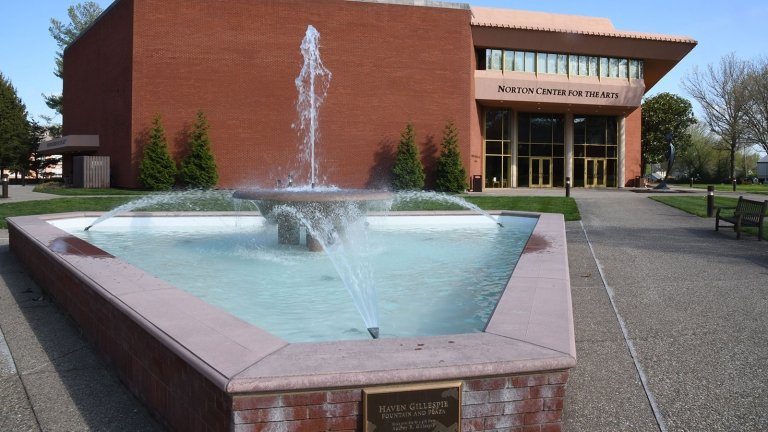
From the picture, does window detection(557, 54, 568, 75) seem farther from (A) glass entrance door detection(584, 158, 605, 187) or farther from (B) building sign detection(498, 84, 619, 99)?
(A) glass entrance door detection(584, 158, 605, 187)

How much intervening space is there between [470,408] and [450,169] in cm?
2820

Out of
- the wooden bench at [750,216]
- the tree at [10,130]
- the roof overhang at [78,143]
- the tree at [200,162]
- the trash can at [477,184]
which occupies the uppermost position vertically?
the tree at [10,130]

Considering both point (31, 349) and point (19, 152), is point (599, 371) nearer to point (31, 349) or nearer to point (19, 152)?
point (31, 349)

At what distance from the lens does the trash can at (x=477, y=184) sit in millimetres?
33406

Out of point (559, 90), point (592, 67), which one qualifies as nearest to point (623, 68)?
point (592, 67)

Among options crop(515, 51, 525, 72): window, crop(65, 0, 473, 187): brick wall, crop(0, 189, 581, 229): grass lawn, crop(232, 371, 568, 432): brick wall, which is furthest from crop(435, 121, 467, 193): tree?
crop(232, 371, 568, 432): brick wall

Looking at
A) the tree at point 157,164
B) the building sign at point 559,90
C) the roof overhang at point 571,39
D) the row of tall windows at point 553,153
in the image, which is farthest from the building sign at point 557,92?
the tree at point 157,164

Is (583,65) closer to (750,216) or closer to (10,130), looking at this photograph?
(750,216)

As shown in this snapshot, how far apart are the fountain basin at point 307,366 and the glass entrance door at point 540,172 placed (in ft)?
120

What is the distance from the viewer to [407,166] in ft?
99.9

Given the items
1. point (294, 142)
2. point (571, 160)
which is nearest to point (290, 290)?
point (294, 142)

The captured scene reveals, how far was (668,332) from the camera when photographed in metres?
5.87

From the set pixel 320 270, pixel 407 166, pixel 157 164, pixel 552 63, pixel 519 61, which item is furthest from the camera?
pixel 552 63

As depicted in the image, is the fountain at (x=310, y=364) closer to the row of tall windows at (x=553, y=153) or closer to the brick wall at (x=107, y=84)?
the brick wall at (x=107, y=84)
